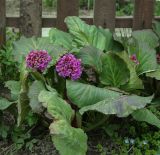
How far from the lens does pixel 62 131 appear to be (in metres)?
2.77

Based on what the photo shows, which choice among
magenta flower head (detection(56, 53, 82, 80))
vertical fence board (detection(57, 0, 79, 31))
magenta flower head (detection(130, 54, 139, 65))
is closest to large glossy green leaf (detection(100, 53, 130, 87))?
magenta flower head (detection(130, 54, 139, 65))

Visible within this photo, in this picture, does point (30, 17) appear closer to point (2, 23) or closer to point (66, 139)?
point (2, 23)

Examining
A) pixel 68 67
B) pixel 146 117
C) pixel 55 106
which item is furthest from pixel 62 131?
pixel 146 117

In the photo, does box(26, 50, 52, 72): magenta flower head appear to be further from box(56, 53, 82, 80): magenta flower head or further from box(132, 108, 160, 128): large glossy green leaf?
box(132, 108, 160, 128): large glossy green leaf

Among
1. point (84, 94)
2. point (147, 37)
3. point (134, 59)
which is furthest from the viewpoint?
point (147, 37)

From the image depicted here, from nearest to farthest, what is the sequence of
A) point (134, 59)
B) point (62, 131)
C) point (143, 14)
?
point (62, 131), point (134, 59), point (143, 14)

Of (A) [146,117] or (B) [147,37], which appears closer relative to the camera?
(A) [146,117]

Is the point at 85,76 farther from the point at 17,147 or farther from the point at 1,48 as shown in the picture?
the point at 1,48

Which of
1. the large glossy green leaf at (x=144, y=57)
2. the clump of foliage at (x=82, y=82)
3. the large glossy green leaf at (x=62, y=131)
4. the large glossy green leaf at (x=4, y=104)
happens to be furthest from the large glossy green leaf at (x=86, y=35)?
the large glossy green leaf at (x=62, y=131)

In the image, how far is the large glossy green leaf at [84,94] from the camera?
3107 millimetres

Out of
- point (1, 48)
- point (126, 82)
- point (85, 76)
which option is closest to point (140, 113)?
point (126, 82)

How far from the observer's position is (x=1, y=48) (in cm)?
430

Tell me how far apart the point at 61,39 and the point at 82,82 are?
1.58ft

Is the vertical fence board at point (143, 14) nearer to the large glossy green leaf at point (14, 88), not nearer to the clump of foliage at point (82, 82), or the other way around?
the clump of foliage at point (82, 82)
